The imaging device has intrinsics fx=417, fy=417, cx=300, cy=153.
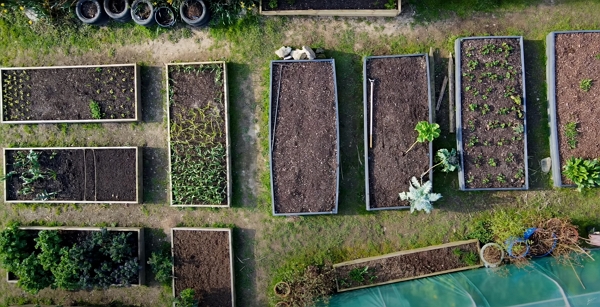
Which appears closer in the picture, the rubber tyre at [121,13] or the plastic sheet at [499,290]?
the plastic sheet at [499,290]

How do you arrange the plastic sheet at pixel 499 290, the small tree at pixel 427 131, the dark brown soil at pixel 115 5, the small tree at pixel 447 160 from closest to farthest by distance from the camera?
the plastic sheet at pixel 499 290, the small tree at pixel 427 131, the small tree at pixel 447 160, the dark brown soil at pixel 115 5

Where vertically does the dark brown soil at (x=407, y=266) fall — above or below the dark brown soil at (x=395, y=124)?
below

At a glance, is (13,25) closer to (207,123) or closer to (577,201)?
(207,123)

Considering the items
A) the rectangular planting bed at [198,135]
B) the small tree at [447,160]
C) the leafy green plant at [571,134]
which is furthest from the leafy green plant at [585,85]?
the rectangular planting bed at [198,135]

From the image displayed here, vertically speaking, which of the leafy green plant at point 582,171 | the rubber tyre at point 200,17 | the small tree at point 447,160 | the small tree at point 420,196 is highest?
the rubber tyre at point 200,17

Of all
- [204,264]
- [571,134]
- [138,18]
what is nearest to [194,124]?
[138,18]

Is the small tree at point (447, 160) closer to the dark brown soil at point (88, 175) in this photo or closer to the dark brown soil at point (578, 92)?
the dark brown soil at point (578, 92)
